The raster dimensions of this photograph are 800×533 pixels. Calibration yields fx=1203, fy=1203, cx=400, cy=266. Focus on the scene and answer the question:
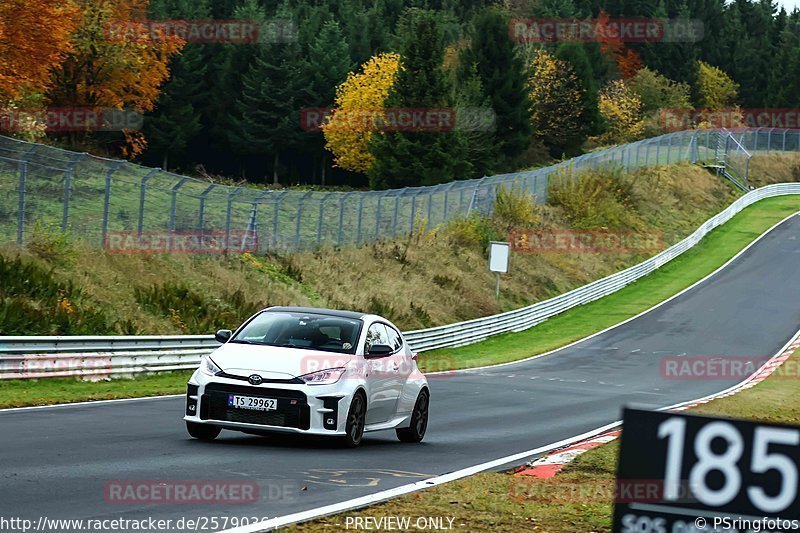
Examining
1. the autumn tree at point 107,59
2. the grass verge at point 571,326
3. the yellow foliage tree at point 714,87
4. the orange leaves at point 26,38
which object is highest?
the yellow foliage tree at point 714,87

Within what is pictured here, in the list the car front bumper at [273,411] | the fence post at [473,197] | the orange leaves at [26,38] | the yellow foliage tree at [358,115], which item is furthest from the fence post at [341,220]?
the yellow foliage tree at [358,115]

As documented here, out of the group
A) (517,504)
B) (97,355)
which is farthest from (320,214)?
(517,504)

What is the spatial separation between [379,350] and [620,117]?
334 ft

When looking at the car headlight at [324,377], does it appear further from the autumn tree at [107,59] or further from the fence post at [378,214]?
the autumn tree at [107,59]

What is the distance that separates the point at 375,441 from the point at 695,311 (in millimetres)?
38908

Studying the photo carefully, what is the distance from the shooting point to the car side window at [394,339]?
49.9 ft

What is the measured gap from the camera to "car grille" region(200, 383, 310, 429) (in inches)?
502

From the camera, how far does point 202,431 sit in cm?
1336

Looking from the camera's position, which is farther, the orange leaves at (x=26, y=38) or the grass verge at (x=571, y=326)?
the orange leaves at (x=26, y=38)

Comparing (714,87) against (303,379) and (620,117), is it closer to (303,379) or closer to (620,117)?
(620,117)

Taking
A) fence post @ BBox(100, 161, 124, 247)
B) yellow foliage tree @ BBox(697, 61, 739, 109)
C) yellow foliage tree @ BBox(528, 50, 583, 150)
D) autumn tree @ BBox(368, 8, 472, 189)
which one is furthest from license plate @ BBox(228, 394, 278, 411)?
yellow foliage tree @ BBox(697, 61, 739, 109)

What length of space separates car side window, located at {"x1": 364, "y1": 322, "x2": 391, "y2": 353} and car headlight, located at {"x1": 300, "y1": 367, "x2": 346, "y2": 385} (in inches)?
37.4

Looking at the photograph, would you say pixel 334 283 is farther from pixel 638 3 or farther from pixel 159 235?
pixel 638 3

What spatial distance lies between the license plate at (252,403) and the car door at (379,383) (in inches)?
55.8
